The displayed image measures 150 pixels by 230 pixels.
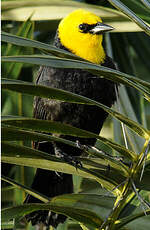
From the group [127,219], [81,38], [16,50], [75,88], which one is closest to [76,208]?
[127,219]

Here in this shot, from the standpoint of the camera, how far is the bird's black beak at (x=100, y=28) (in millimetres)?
2198

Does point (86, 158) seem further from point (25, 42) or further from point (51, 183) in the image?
point (51, 183)

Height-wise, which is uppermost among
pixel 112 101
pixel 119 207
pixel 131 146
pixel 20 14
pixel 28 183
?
pixel 20 14

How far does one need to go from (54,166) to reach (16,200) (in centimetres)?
125

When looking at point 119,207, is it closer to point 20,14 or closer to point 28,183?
point 28,183

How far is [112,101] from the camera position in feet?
7.25

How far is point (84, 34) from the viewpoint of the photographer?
2.26m

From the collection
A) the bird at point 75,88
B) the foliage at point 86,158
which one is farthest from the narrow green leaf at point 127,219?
the bird at point 75,88

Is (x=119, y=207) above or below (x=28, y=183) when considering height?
above

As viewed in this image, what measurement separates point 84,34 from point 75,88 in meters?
0.32

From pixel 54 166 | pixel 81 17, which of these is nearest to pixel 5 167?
pixel 81 17

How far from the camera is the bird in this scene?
6.84 ft

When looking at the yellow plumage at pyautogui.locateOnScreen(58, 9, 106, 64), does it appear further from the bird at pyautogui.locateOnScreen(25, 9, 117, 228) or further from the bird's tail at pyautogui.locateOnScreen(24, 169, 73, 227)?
the bird's tail at pyautogui.locateOnScreen(24, 169, 73, 227)

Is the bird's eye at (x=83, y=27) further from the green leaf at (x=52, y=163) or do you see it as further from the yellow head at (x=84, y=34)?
the green leaf at (x=52, y=163)
